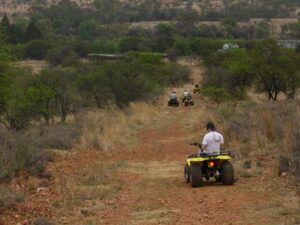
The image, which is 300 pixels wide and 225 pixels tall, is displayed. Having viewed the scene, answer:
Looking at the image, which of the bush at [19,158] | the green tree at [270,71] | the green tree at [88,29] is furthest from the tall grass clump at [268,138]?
the green tree at [88,29]

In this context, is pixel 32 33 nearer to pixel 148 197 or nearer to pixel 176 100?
pixel 176 100

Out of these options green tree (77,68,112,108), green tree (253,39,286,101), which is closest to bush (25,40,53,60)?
green tree (77,68,112,108)

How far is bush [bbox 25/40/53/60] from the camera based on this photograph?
285ft

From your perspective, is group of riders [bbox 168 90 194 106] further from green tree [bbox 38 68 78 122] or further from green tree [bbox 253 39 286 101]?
green tree [bbox 38 68 78 122]

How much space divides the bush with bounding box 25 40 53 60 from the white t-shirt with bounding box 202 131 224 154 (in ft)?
244

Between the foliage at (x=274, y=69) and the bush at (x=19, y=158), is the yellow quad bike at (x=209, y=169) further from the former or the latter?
the foliage at (x=274, y=69)

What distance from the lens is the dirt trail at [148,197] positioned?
10.8 meters

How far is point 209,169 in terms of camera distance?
13.8m

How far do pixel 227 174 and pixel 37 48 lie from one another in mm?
76649

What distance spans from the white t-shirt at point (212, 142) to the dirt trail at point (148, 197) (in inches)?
30.1

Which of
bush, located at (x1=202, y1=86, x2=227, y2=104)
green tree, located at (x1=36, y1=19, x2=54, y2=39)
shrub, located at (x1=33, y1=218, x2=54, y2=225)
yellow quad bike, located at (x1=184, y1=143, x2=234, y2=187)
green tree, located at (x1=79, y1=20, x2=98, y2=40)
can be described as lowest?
green tree, located at (x1=79, y1=20, x2=98, y2=40)

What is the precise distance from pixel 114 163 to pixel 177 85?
1979 inches

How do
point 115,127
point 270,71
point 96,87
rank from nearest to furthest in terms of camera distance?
point 115,127
point 270,71
point 96,87

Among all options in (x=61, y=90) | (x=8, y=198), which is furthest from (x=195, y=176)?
(x=61, y=90)
